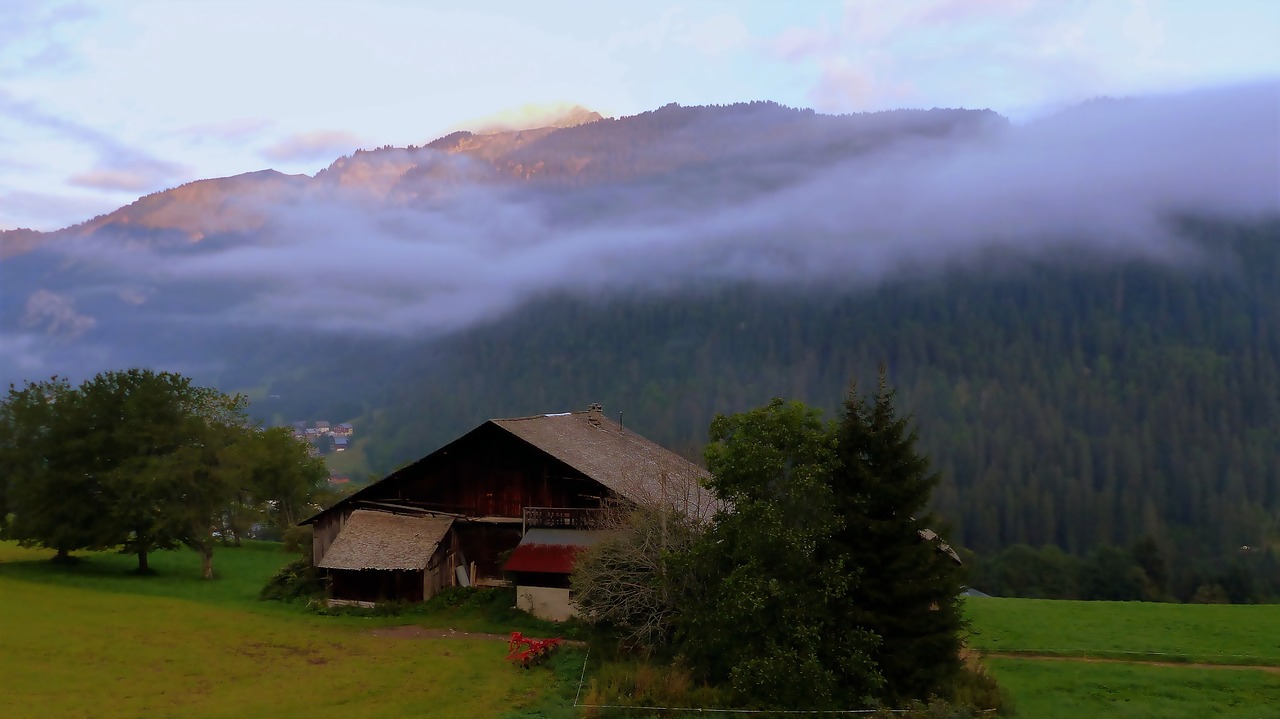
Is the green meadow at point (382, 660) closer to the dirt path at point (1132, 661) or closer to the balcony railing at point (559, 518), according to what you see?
the dirt path at point (1132, 661)

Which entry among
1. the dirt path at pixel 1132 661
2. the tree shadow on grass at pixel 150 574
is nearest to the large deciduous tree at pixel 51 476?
the tree shadow on grass at pixel 150 574

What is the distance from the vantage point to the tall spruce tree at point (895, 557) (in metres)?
21.1

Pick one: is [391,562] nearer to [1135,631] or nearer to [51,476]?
[51,476]

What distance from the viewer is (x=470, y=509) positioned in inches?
1468

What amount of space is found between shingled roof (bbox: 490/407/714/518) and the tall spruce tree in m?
6.58

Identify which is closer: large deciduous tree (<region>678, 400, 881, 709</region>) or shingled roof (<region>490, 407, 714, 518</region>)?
large deciduous tree (<region>678, 400, 881, 709</region>)

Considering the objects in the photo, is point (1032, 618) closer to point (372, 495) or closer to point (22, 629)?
point (372, 495)

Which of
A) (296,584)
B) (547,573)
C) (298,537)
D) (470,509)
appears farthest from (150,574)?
(547,573)

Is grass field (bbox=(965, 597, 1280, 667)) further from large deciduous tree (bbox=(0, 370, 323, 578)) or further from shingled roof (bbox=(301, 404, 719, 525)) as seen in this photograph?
large deciduous tree (bbox=(0, 370, 323, 578))

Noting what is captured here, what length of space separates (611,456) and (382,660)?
15571mm

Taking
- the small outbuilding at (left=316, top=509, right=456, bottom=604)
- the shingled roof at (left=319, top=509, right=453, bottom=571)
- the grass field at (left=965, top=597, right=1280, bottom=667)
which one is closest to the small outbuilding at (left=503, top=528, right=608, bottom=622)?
the small outbuilding at (left=316, top=509, right=456, bottom=604)

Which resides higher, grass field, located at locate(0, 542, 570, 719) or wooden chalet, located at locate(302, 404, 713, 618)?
wooden chalet, located at locate(302, 404, 713, 618)

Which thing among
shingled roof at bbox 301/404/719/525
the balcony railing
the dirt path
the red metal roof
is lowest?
the dirt path

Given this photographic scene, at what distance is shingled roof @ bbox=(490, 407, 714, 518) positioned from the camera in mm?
30359
